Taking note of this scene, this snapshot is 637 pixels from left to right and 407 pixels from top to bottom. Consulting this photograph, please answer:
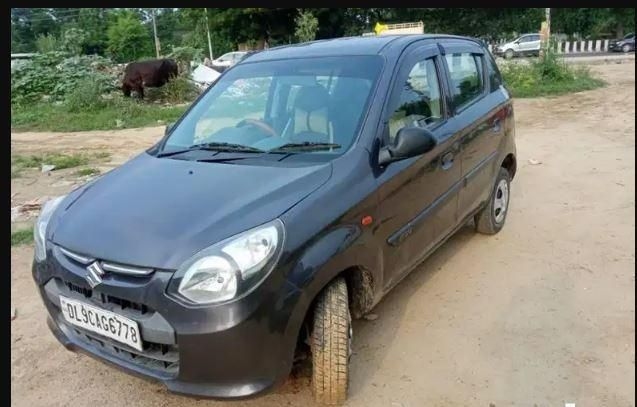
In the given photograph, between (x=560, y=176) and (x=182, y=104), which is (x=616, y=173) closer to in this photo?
(x=560, y=176)

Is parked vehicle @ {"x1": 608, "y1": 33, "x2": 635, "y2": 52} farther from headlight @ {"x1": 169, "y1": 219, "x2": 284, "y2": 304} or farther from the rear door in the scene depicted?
headlight @ {"x1": 169, "y1": 219, "x2": 284, "y2": 304}

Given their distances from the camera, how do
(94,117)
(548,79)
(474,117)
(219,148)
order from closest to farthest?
(219,148), (474,117), (94,117), (548,79)

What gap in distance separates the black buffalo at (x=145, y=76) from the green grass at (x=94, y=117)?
96 centimetres

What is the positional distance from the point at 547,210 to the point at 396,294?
2.30 m

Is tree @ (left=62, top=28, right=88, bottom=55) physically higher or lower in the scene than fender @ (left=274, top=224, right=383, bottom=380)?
higher

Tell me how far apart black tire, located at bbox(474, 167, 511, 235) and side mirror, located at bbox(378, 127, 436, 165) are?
1.77 m

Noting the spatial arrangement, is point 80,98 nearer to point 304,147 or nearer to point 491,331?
point 304,147

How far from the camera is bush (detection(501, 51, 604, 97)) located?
550 inches

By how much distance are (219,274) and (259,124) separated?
50.4 inches

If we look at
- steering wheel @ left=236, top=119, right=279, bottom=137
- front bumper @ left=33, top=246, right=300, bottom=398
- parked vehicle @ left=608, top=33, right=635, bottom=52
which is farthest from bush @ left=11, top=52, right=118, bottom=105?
parked vehicle @ left=608, top=33, right=635, bottom=52

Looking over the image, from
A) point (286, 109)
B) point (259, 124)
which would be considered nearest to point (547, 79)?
point (286, 109)

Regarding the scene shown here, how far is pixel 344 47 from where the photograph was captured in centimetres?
334

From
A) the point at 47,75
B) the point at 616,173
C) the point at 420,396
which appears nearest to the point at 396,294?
the point at 420,396

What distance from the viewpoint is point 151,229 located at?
222 cm
